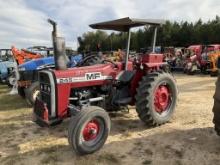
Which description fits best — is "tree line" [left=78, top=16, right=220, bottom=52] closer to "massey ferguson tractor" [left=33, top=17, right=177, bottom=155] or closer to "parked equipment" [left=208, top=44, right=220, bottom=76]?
"parked equipment" [left=208, top=44, right=220, bottom=76]

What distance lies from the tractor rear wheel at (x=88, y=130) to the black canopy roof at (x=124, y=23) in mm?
1954

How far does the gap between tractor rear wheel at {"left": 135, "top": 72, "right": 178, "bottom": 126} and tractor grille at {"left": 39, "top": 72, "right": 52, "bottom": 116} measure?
1.65 meters

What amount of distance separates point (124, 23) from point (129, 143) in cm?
247

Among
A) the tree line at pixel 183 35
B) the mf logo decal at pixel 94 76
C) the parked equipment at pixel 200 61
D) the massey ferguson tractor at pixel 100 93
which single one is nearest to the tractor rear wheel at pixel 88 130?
the massey ferguson tractor at pixel 100 93

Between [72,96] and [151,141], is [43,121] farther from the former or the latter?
[151,141]

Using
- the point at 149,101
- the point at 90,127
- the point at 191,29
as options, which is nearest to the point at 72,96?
the point at 90,127

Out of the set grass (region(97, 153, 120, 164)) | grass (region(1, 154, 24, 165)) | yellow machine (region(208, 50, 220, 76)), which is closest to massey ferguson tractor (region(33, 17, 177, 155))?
grass (region(97, 153, 120, 164))

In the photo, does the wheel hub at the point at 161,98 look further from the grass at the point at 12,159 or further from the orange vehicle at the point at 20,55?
the orange vehicle at the point at 20,55

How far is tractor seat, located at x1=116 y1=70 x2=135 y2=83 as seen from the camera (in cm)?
669

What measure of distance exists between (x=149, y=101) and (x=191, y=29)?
131ft

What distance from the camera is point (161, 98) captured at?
6.70m

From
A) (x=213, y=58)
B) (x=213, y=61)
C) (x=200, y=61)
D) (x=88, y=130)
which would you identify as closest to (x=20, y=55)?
(x=88, y=130)

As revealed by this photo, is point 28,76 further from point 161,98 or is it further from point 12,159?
point 12,159

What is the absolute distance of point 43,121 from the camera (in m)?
5.57
